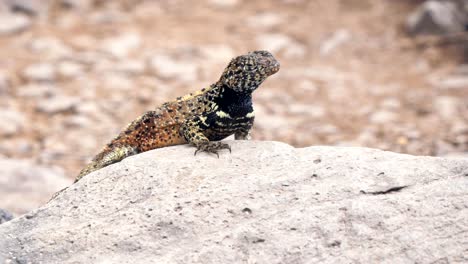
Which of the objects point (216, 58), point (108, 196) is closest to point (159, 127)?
point (108, 196)

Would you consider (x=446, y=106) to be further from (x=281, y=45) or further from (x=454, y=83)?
(x=281, y=45)

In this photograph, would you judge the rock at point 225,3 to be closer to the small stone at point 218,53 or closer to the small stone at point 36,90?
the small stone at point 218,53

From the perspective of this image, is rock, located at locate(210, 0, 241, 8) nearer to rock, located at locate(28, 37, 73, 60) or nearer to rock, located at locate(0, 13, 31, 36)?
rock, located at locate(28, 37, 73, 60)

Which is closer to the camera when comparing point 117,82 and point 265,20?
point 117,82

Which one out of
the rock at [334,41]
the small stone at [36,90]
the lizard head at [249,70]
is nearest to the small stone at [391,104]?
the rock at [334,41]

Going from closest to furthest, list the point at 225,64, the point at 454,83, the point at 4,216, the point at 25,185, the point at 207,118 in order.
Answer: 1. the point at 207,118
2. the point at 4,216
3. the point at 25,185
4. the point at 454,83
5. the point at 225,64

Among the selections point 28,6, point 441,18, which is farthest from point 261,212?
point 28,6
